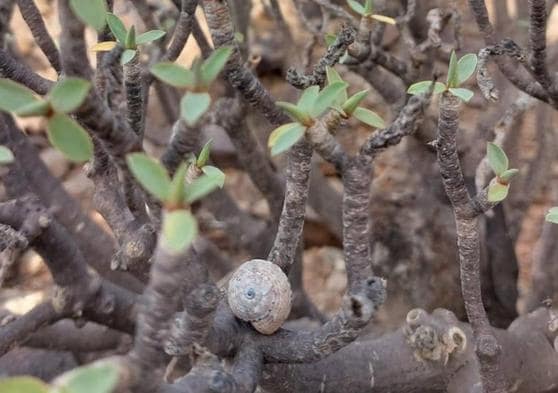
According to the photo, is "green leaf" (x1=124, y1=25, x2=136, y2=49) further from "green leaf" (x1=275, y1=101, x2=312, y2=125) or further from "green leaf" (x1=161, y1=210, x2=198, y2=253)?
"green leaf" (x1=161, y1=210, x2=198, y2=253)

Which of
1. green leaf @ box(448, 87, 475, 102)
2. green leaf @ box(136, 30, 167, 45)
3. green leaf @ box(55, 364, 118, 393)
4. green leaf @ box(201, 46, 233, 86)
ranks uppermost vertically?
green leaf @ box(201, 46, 233, 86)

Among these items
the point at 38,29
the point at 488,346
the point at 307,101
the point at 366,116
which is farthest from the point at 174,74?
the point at 38,29

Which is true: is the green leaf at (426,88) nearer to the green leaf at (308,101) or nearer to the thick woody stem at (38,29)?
the green leaf at (308,101)

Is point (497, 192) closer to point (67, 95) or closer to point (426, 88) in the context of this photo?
point (426, 88)

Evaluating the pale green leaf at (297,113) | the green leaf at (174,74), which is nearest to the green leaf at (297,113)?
the pale green leaf at (297,113)

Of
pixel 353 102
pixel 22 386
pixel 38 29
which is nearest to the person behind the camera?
pixel 22 386

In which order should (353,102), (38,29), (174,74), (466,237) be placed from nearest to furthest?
(174,74) < (353,102) < (466,237) < (38,29)

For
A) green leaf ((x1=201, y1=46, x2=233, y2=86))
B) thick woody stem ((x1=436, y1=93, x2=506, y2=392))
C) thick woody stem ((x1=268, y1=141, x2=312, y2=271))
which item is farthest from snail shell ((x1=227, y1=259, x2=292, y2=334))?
green leaf ((x1=201, y1=46, x2=233, y2=86))
